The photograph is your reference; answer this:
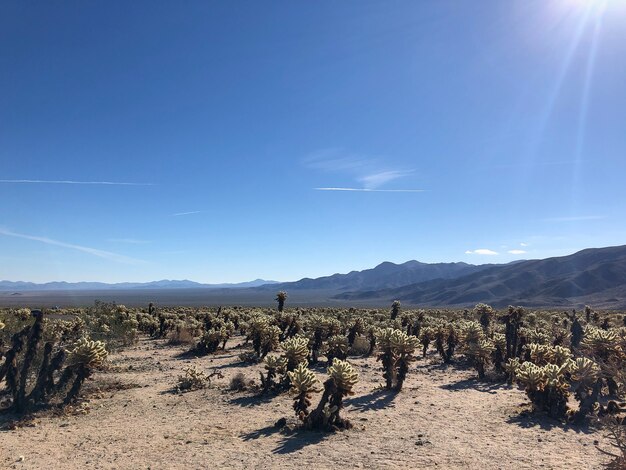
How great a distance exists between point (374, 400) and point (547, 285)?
13697cm

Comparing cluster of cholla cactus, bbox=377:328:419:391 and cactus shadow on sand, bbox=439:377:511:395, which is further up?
cluster of cholla cactus, bbox=377:328:419:391

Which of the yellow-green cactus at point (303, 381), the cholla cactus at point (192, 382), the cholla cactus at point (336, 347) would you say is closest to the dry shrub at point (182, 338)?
the cholla cactus at point (336, 347)

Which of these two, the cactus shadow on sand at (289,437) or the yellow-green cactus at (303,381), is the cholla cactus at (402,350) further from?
the cactus shadow on sand at (289,437)

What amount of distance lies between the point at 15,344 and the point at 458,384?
1552 cm

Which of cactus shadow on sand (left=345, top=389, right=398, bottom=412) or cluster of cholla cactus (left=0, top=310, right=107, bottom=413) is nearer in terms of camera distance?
cluster of cholla cactus (left=0, top=310, right=107, bottom=413)

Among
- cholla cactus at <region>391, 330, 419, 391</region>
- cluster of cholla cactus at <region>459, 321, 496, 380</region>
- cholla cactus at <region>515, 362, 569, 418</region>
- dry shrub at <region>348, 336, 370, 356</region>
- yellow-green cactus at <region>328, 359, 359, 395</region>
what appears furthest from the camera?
dry shrub at <region>348, 336, 370, 356</region>

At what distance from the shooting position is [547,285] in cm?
13188

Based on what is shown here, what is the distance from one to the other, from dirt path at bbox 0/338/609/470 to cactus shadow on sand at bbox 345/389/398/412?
33mm

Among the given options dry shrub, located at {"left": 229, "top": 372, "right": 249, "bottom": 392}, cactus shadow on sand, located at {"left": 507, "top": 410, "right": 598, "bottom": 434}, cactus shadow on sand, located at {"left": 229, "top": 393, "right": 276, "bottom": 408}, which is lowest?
cactus shadow on sand, located at {"left": 507, "top": 410, "right": 598, "bottom": 434}

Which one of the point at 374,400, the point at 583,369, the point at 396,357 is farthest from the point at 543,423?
the point at 396,357

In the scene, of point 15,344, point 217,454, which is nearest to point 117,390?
point 15,344

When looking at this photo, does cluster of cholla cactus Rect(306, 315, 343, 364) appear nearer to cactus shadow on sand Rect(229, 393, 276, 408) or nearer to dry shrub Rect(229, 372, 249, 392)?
dry shrub Rect(229, 372, 249, 392)

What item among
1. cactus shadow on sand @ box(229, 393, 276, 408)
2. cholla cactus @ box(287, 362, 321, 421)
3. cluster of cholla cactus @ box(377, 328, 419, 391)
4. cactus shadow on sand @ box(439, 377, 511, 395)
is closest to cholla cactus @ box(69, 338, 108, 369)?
cactus shadow on sand @ box(229, 393, 276, 408)

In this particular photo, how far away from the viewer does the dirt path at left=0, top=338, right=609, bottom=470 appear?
30.3 feet
